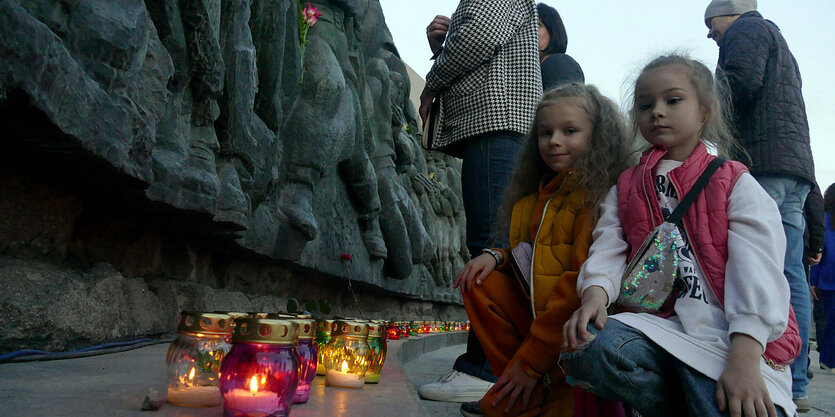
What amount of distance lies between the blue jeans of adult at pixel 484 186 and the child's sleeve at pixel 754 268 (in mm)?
862

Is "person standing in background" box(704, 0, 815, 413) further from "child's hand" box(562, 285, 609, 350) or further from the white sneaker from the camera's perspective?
"child's hand" box(562, 285, 609, 350)

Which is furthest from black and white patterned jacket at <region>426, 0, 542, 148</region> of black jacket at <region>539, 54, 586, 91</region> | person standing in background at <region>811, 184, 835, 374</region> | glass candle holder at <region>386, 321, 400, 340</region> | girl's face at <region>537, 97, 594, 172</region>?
person standing in background at <region>811, 184, 835, 374</region>

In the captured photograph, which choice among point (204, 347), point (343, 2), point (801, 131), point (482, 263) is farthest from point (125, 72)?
point (343, 2)

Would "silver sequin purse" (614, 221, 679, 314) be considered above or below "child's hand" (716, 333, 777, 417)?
above

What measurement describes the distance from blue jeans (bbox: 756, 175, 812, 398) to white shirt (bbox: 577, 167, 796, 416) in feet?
3.52

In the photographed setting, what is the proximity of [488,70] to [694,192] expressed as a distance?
1086 millimetres

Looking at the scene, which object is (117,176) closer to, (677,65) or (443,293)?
(677,65)

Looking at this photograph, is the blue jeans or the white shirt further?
the blue jeans

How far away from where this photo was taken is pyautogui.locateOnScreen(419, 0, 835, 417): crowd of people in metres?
1.03

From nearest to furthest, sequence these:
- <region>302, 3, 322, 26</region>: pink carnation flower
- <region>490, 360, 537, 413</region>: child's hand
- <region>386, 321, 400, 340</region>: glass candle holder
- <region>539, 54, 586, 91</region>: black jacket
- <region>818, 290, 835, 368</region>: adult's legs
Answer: <region>490, 360, 537, 413</region>: child's hand → <region>539, 54, 586, 91</region>: black jacket → <region>302, 3, 322, 26</region>: pink carnation flower → <region>386, 321, 400, 340</region>: glass candle holder → <region>818, 290, 835, 368</region>: adult's legs

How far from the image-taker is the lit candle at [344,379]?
1503 mm

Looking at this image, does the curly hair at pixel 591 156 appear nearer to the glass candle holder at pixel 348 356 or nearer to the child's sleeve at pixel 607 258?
the child's sleeve at pixel 607 258

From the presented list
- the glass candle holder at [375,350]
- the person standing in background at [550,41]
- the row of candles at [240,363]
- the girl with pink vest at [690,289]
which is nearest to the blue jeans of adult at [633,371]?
the girl with pink vest at [690,289]

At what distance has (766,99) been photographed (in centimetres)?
217
